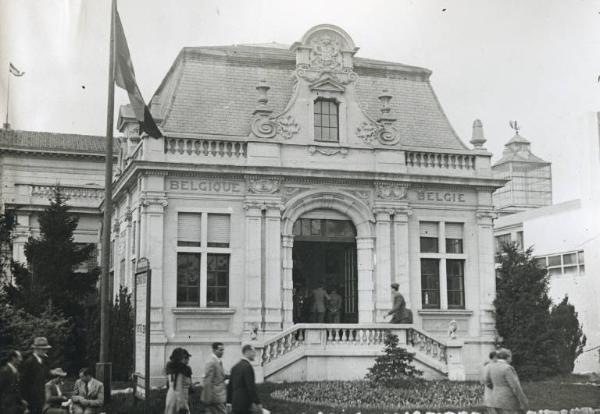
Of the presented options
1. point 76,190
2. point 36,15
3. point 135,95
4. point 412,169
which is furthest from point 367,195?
point 76,190

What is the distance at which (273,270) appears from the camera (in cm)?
2609

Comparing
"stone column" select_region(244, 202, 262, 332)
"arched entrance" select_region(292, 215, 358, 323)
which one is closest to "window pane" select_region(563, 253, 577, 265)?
"arched entrance" select_region(292, 215, 358, 323)

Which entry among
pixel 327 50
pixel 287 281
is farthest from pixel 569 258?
pixel 287 281

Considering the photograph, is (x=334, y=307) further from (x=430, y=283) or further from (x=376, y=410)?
(x=376, y=410)

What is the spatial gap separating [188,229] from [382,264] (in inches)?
262

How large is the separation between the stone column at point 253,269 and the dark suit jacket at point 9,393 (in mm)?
12962

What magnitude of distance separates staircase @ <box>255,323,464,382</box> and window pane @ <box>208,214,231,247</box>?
13.0ft

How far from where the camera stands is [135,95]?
19.8m

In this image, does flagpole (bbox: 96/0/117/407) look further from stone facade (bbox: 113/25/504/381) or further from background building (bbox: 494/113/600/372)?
background building (bbox: 494/113/600/372)

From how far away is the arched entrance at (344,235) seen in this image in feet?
86.8

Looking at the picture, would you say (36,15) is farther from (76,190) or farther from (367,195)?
(76,190)

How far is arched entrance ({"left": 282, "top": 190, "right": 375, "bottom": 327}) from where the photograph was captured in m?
26.5

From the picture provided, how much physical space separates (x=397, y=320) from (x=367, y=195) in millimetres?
4740

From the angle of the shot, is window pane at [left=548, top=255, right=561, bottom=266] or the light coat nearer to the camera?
the light coat
